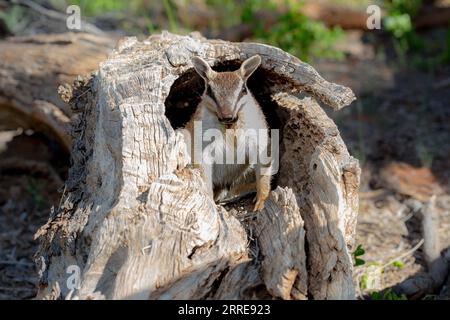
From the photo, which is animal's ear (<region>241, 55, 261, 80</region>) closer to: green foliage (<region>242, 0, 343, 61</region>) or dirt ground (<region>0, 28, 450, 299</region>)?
dirt ground (<region>0, 28, 450, 299</region>)

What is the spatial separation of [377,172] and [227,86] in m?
2.78

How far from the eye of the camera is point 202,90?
590 centimetres

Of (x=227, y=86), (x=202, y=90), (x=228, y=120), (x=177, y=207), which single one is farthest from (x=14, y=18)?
(x=177, y=207)

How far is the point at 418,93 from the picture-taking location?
8898 millimetres

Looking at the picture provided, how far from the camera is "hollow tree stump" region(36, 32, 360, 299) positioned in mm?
3639

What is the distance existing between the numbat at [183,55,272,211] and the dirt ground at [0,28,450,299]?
1.23 m

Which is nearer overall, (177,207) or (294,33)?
(177,207)

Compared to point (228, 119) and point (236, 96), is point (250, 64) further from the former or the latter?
point (228, 119)

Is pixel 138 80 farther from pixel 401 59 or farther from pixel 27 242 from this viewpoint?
pixel 401 59

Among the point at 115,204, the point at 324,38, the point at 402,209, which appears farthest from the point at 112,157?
the point at 324,38

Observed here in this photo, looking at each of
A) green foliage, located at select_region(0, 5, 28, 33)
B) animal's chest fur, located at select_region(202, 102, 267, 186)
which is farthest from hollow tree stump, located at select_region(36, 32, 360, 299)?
green foliage, located at select_region(0, 5, 28, 33)

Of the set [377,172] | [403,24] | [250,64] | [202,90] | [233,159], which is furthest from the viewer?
[403,24]

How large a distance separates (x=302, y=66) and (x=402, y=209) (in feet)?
7.75

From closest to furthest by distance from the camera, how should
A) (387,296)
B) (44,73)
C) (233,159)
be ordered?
(387,296), (233,159), (44,73)
